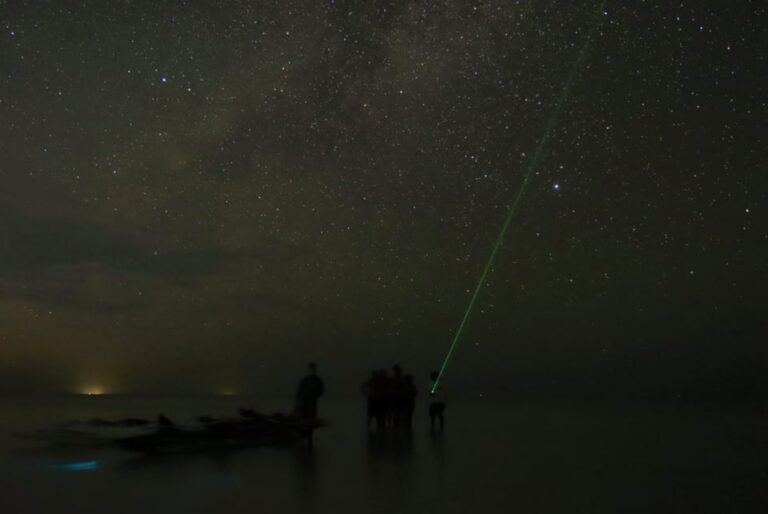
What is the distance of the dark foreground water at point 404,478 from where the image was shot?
21.0 feet

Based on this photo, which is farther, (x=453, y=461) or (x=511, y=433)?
(x=511, y=433)

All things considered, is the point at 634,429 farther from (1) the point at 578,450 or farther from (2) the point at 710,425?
(1) the point at 578,450

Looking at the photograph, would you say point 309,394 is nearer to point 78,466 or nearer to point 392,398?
point 392,398

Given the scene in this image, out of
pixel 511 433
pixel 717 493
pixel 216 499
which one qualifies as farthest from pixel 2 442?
pixel 717 493

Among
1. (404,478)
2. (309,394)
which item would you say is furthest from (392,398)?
(404,478)

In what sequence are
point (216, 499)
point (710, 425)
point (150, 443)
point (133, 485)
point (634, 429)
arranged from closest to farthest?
point (216, 499) → point (133, 485) → point (150, 443) → point (634, 429) → point (710, 425)

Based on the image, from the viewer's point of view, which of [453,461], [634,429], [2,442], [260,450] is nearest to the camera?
[453,461]

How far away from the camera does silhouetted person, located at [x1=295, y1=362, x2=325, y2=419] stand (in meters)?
13.4

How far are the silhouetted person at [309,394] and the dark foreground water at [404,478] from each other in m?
0.68

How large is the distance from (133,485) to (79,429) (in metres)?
6.40

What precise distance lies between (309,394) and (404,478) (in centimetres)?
558

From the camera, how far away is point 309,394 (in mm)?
13359

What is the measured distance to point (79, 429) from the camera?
42.8 feet

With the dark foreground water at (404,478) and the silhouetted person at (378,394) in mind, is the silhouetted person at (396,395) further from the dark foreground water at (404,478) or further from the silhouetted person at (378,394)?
the dark foreground water at (404,478)
